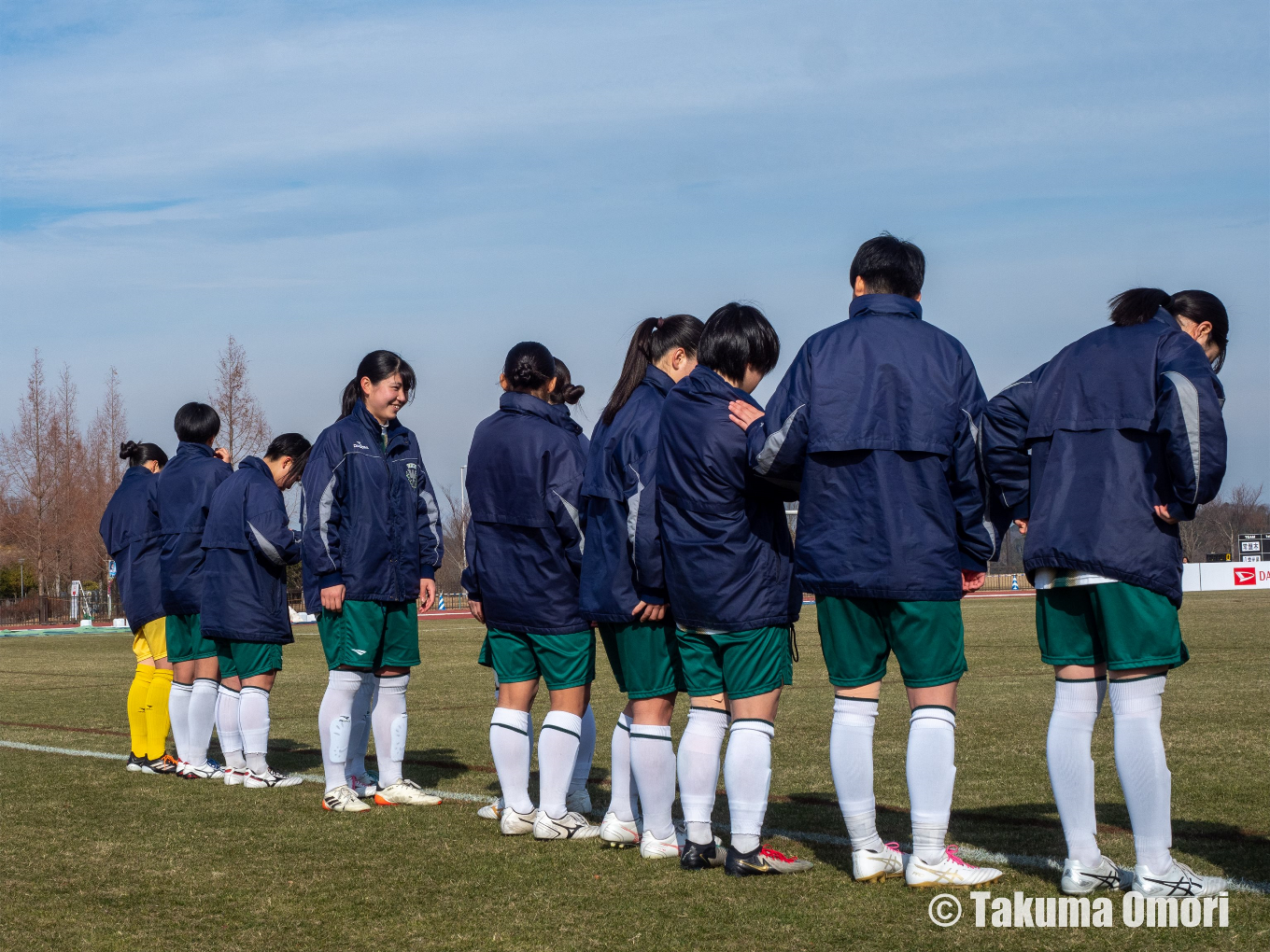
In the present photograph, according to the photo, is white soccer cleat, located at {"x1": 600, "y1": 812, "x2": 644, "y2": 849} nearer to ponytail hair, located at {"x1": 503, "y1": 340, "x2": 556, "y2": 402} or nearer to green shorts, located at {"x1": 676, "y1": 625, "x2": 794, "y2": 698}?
green shorts, located at {"x1": 676, "y1": 625, "x2": 794, "y2": 698}

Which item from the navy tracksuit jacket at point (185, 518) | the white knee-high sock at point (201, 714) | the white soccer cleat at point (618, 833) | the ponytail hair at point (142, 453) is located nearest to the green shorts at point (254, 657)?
the white knee-high sock at point (201, 714)

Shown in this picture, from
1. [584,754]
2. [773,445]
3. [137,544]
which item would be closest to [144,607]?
[137,544]

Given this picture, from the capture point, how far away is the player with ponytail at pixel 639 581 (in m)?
5.08

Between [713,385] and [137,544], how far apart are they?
4.96m

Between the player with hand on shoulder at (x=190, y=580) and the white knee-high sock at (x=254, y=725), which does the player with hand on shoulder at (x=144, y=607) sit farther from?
the white knee-high sock at (x=254, y=725)

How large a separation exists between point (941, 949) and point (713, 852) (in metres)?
1.38

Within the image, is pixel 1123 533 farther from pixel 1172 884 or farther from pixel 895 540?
pixel 1172 884

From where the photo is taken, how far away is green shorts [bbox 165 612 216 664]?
7.95 m

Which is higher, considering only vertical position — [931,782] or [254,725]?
[931,782]

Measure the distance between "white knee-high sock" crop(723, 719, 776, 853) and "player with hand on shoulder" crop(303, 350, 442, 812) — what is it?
7.51ft

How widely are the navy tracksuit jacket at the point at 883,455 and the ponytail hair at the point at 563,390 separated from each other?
1.69 meters

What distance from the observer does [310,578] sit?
6590 millimetres

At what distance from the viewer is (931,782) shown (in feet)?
14.3

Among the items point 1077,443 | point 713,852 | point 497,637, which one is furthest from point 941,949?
point 497,637
